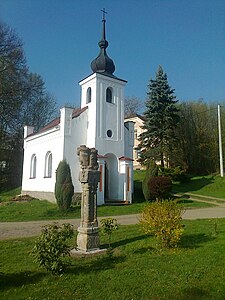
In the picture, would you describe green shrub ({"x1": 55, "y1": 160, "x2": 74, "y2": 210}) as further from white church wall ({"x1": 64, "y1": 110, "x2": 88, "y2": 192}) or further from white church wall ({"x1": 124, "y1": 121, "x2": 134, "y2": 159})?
white church wall ({"x1": 124, "y1": 121, "x2": 134, "y2": 159})

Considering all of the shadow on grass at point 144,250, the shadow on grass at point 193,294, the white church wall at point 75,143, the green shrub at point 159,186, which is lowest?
the shadow on grass at point 193,294

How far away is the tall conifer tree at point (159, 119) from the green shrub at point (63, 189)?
11865 millimetres

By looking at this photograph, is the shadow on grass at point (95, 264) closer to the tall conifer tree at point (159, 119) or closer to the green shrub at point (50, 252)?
the green shrub at point (50, 252)

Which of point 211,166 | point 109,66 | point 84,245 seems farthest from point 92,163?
point 211,166

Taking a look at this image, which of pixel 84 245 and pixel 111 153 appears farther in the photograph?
pixel 111 153

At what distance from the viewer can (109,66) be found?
2277 cm

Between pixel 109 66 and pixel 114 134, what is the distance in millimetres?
5515

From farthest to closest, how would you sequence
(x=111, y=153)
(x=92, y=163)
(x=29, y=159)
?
(x=29, y=159)
(x=111, y=153)
(x=92, y=163)

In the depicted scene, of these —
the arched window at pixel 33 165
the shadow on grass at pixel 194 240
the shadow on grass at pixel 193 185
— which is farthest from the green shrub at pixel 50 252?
the shadow on grass at pixel 193 185

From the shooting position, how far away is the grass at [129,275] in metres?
4.84

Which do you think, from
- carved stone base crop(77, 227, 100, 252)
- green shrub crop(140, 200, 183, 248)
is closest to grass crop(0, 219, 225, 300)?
green shrub crop(140, 200, 183, 248)

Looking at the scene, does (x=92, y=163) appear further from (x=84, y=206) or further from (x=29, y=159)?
(x=29, y=159)

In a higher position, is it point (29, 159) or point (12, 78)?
point (12, 78)

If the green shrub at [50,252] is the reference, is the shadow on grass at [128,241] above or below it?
below
